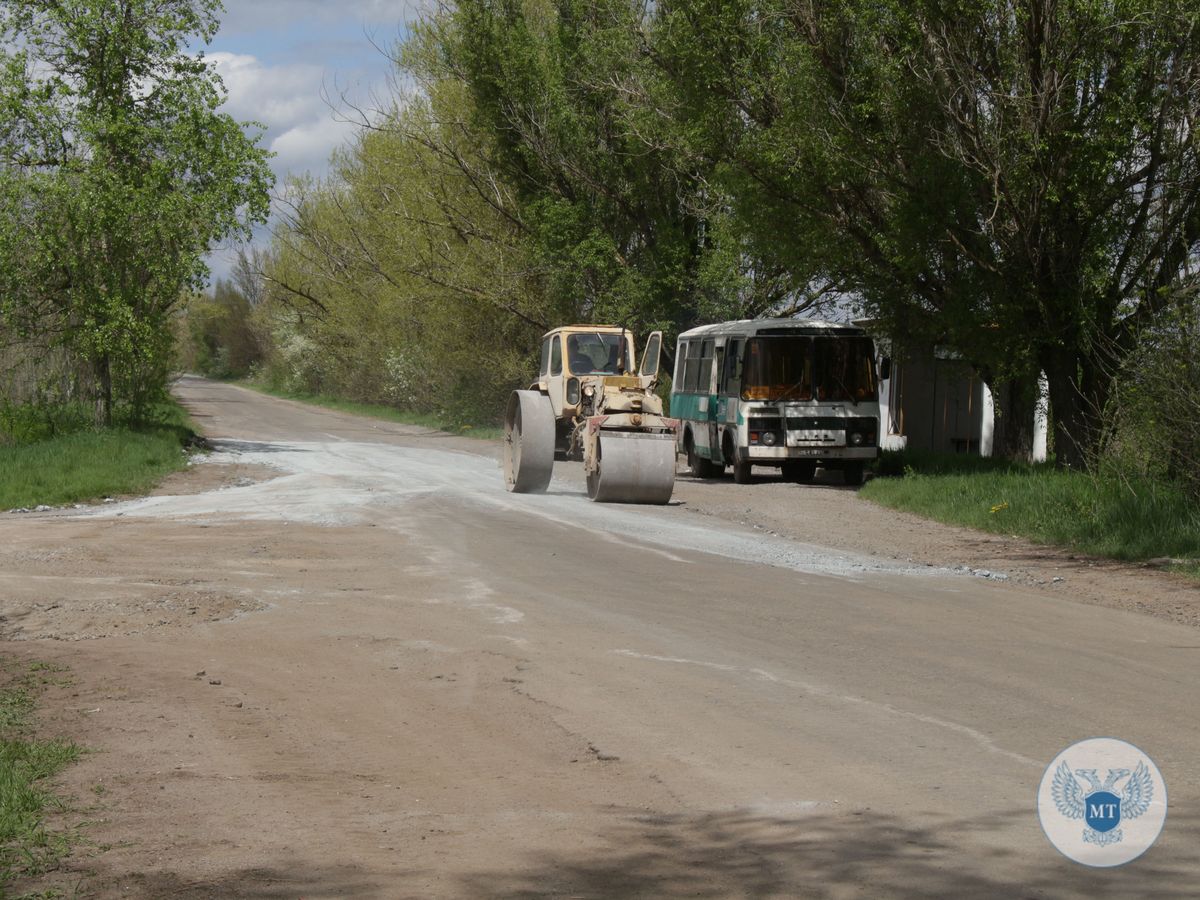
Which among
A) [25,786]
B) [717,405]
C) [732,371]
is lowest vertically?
[25,786]

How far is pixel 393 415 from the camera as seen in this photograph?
58219 mm

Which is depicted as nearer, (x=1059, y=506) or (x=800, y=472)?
(x=1059, y=506)

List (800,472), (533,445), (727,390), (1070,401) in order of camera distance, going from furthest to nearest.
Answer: (800,472) < (727,390) < (1070,401) < (533,445)

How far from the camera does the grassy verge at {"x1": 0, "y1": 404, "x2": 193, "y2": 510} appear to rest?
886 inches

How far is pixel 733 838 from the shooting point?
19.5ft

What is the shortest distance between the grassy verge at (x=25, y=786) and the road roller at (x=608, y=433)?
13.4 meters

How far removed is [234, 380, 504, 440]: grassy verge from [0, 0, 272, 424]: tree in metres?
12.4

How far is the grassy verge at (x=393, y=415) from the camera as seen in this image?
148 ft

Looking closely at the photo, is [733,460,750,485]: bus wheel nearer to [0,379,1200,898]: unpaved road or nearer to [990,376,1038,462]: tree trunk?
[990,376,1038,462]: tree trunk

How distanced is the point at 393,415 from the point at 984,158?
130 ft

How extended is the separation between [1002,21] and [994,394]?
28.8 feet

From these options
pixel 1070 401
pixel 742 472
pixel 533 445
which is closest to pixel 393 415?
pixel 742 472

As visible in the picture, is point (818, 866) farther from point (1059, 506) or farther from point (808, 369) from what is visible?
point (808, 369)

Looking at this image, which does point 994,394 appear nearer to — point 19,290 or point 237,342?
point 19,290
